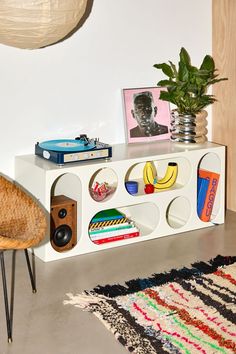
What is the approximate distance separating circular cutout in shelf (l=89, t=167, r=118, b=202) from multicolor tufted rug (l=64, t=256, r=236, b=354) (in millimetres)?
614

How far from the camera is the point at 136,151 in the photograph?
11.1 feet

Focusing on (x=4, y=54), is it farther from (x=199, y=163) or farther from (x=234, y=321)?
(x=234, y=321)

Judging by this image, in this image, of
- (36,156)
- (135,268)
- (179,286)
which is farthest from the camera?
(36,156)

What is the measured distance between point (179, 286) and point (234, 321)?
355 mm

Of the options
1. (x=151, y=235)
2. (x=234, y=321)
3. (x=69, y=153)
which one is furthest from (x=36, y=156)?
(x=234, y=321)

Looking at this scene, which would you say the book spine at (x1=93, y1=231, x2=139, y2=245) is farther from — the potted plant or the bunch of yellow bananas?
the potted plant

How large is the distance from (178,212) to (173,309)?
45.0 inches

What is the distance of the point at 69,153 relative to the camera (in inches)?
119

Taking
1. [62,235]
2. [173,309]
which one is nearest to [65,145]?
[62,235]

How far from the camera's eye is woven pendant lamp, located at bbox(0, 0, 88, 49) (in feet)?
7.72

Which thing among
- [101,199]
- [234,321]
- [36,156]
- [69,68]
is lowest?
[234,321]

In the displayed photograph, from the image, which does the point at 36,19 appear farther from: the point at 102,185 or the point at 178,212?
the point at 178,212

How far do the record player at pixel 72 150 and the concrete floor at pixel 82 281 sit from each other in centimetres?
48

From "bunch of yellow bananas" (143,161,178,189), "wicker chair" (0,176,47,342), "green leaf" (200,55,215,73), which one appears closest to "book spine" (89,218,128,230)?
"bunch of yellow bananas" (143,161,178,189)
